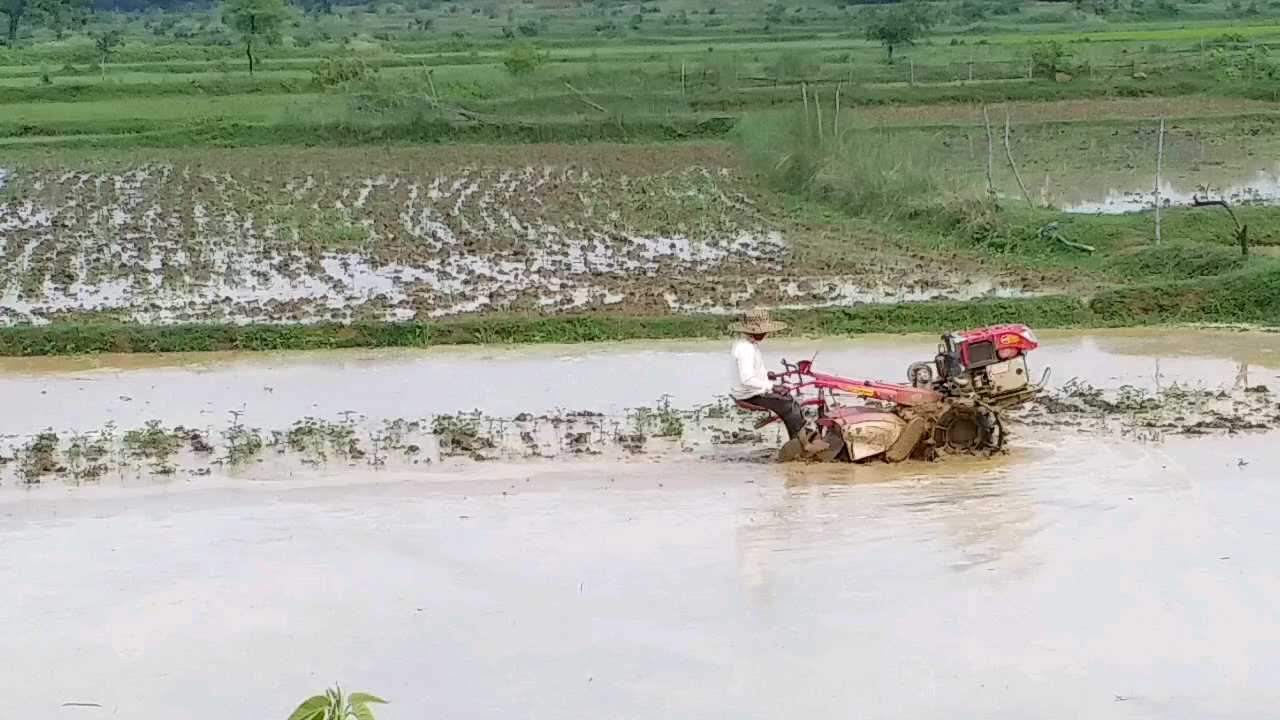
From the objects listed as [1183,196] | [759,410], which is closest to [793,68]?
[1183,196]

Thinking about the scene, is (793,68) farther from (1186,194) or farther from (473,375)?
(473,375)

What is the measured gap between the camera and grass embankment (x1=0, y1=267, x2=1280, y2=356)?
12773 mm

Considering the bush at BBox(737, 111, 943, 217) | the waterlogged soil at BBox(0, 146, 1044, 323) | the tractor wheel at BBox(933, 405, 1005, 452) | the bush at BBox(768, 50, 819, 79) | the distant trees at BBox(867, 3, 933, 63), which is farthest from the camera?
the distant trees at BBox(867, 3, 933, 63)

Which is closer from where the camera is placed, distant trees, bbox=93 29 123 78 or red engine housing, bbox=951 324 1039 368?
red engine housing, bbox=951 324 1039 368

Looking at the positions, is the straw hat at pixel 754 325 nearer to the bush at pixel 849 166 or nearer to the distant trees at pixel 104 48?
the bush at pixel 849 166

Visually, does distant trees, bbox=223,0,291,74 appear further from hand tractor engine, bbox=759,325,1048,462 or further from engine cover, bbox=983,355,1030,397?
engine cover, bbox=983,355,1030,397

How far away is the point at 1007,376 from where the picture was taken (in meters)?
9.41

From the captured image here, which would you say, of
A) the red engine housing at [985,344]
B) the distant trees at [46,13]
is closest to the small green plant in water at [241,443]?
the red engine housing at [985,344]

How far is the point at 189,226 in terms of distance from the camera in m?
19.3

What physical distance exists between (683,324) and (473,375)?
5.97ft

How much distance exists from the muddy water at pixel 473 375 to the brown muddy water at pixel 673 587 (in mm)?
943

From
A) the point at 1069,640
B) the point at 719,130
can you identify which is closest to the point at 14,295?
the point at 1069,640

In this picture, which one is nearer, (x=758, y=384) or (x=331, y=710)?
(x=331, y=710)

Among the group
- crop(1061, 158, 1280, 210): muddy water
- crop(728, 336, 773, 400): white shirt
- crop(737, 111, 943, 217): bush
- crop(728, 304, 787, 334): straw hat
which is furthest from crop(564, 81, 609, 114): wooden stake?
crop(728, 336, 773, 400): white shirt
